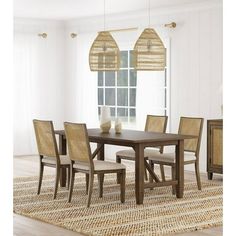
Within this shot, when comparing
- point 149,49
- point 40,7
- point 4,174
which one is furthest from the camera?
point 40,7

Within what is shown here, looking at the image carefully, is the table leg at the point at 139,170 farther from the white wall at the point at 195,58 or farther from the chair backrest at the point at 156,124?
the white wall at the point at 195,58

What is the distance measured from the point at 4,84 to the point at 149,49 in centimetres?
499

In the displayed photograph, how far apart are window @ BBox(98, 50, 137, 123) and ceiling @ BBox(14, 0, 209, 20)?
0.88 metres

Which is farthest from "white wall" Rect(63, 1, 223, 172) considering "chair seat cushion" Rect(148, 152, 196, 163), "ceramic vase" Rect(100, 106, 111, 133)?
"ceramic vase" Rect(100, 106, 111, 133)

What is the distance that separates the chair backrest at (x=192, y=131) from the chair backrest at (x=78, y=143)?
59.0 inches

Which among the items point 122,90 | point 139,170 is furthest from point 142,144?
point 122,90

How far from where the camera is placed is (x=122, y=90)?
31.0ft

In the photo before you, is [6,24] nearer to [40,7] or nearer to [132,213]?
[132,213]

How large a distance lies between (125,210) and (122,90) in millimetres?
4309

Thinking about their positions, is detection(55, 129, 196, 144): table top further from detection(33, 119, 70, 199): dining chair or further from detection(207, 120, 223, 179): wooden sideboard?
detection(207, 120, 223, 179): wooden sideboard

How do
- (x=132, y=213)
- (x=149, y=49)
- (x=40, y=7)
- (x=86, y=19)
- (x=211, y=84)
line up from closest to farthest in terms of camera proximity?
(x=132, y=213) → (x=149, y=49) → (x=211, y=84) → (x=40, y=7) → (x=86, y=19)

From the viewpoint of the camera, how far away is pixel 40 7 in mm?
8445

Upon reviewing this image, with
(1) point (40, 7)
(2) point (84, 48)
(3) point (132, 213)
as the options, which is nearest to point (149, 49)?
(3) point (132, 213)

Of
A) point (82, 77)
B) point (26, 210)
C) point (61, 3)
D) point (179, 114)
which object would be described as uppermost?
→ point (61, 3)
